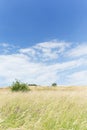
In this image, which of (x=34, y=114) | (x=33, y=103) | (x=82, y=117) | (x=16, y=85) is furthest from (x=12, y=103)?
(x=16, y=85)

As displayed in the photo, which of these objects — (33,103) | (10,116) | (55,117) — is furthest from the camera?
(33,103)

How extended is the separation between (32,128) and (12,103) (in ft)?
17.6

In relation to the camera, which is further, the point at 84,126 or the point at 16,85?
the point at 16,85

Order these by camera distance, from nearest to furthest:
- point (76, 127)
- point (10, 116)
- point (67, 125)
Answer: point (76, 127) → point (67, 125) → point (10, 116)

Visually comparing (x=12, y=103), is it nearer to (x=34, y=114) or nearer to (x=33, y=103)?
(x=33, y=103)

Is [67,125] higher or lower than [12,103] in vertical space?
lower

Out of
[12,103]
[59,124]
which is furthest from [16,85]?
[59,124]

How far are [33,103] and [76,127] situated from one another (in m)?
4.49

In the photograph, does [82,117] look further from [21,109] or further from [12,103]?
[12,103]

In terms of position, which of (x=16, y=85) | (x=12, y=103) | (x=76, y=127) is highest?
(x=16, y=85)

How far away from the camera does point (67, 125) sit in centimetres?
545

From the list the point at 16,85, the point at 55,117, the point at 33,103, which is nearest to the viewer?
the point at 55,117

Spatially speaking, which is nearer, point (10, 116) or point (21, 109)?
point (10, 116)

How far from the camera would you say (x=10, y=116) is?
24.0ft
